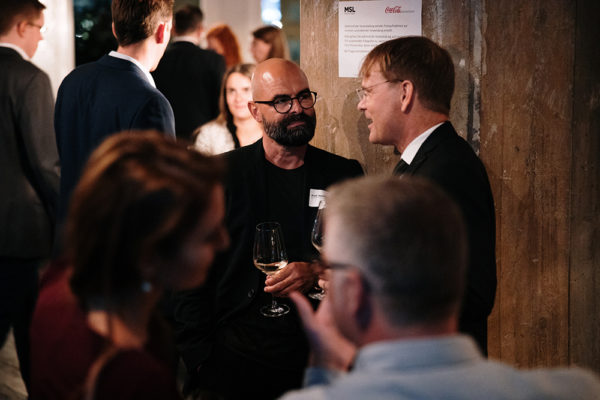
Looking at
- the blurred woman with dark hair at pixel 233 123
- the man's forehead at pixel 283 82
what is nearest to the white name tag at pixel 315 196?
the man's forehead at pixel 283 82

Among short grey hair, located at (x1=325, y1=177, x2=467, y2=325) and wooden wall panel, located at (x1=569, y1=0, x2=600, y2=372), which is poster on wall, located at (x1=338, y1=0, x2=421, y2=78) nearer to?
wooden wall panel, located at (x1=569, y1=0, x2=600, y2=372)

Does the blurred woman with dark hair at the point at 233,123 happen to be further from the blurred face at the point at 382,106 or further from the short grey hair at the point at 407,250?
the short grey hair at the point at 407,250

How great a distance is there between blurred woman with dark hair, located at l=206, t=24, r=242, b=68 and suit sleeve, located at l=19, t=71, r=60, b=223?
8.75 ft

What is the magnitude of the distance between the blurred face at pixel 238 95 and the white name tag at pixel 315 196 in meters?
1.58

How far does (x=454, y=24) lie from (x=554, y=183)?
808 millimetres

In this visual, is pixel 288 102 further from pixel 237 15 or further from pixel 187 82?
pixel 237 15

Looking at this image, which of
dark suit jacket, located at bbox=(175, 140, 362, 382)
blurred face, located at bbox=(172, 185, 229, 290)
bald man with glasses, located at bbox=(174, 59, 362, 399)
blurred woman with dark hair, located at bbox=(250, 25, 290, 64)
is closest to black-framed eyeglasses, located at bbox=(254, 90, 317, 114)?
bald man with glasses, located at bbox=(174, 59, 362, 399)

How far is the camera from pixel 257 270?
235 centimetres

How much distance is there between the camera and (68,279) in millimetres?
1072

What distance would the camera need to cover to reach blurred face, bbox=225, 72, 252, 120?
12.9 ft

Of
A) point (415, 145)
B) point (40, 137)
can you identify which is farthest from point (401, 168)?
point (40, 137)

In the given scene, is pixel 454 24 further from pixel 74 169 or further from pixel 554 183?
pixel 74 169

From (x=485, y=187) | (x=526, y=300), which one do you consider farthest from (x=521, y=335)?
(x=485, y=187)

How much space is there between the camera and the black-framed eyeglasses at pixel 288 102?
255cm
